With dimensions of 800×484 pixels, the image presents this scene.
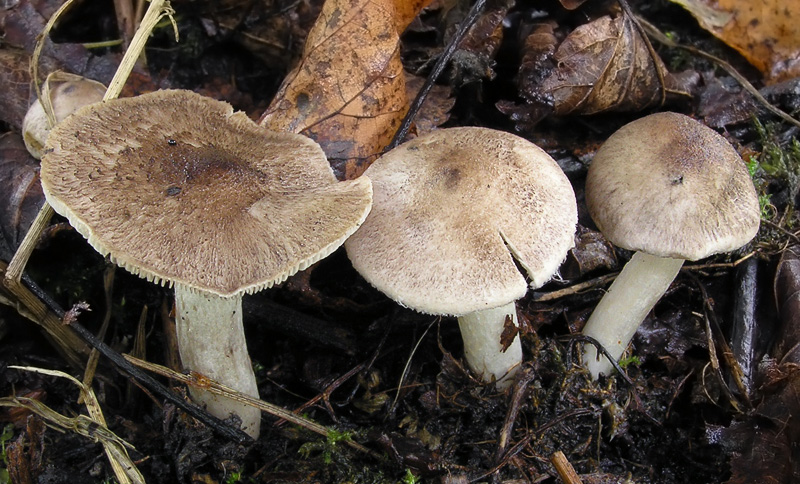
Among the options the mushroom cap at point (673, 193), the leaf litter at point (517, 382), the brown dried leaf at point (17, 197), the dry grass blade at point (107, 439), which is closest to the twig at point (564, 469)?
the leaf litter at point (517, 382)

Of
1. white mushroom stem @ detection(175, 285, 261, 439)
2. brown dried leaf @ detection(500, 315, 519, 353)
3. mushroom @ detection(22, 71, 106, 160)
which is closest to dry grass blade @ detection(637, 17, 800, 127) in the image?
Answer: brown dried leaf @ detection(500, 315, 519, 353)

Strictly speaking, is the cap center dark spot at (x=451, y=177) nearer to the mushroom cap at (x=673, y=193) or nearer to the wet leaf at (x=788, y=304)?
the mushroom cap at (x=673, y=193)

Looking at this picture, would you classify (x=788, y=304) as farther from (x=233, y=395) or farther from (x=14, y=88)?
(x=14, y=88)

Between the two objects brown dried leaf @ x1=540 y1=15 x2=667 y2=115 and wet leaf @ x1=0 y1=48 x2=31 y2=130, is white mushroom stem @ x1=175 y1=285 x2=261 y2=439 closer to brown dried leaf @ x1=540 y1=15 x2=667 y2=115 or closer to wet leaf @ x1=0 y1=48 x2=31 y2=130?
wet leaf @ x1=0 y1=48 x2=31 y2=130

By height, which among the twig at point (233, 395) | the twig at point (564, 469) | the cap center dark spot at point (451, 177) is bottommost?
the twig at point (564, 469)

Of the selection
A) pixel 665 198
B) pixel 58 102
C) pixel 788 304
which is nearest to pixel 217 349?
pixel 58 102
